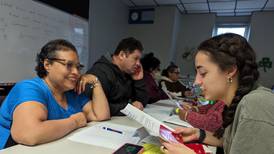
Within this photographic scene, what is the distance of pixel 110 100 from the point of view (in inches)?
63.0

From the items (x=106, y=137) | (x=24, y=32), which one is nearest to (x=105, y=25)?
(x=24, y=32)

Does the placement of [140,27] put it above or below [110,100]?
above

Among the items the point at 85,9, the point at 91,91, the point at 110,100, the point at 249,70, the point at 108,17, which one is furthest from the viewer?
the point at 108,17

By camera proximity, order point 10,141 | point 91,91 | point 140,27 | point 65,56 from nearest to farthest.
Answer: point 10,141
point 65,56
point 91,91
point 140,27

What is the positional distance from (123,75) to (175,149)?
111 centimetres

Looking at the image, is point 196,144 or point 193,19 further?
point 193,19

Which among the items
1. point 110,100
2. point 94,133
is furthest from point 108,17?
point 94,133

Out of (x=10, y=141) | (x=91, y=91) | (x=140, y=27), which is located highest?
(x=140, y=27)

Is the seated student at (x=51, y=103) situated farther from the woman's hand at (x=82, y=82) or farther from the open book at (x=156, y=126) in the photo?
the open book at (x=156, y=126)

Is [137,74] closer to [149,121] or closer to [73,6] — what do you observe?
[149,121]

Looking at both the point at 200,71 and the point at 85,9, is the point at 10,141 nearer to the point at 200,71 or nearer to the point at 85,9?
the point at 200,71

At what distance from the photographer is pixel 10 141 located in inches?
37.2

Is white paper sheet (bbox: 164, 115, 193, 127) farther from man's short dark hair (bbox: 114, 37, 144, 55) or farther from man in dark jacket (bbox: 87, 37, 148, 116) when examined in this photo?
man's short dark hair (bbox: 114, 37, 144, 55)

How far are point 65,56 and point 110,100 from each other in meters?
0.56
